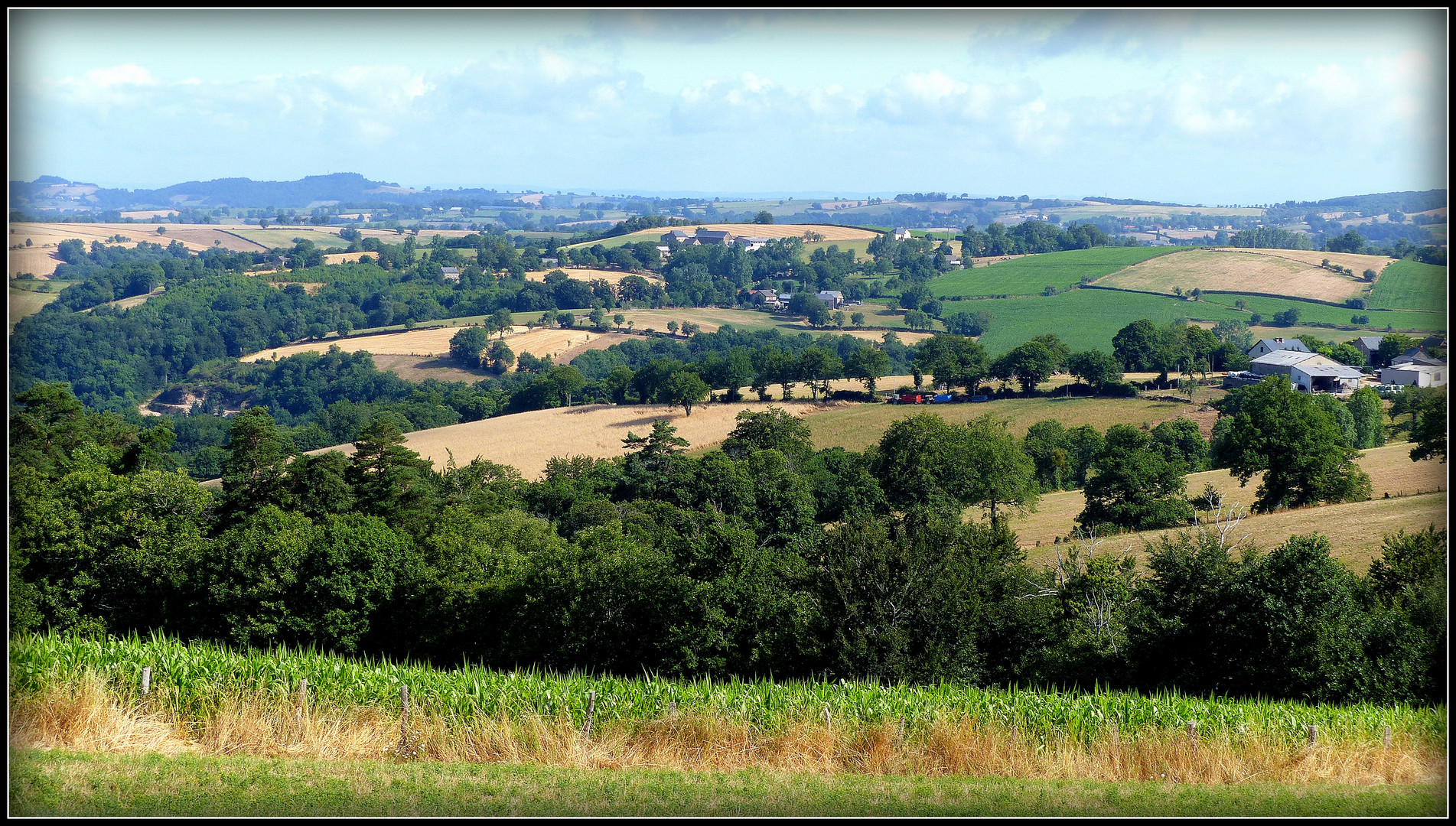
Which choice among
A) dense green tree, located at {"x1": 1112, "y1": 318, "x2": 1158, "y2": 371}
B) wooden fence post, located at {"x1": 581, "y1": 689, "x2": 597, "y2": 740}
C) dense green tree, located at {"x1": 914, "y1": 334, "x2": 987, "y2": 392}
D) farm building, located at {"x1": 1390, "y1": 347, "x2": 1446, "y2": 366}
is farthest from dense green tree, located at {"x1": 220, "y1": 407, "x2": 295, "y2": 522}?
dense green tree, located at {"x1": 1112, "y1": 318, "x2": 1158, "y2": 371}

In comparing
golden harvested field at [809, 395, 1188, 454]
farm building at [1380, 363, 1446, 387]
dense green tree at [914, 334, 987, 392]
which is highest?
farm building at [1380, 363, 1446, 387]

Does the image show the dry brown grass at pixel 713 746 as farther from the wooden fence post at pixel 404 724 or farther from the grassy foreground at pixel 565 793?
the grassy foreground at pixel 565 793

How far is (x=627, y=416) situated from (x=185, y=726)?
77.9 m

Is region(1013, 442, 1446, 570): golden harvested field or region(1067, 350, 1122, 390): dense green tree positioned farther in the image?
region(1067, 350, 1122, 390): dense green tree

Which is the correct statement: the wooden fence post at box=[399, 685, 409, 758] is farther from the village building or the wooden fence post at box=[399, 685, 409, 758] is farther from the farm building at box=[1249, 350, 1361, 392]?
the village building

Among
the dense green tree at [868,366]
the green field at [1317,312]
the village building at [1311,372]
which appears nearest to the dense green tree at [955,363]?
the dense green tree at [868,366]

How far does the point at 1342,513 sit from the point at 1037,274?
480 feet

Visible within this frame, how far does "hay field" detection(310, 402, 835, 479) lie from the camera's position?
7900cm

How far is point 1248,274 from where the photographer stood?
518 ft

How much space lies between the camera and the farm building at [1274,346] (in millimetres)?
99812

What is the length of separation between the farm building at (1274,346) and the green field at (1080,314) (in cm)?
1740

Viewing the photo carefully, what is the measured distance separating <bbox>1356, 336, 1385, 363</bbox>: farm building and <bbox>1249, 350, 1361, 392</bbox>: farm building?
6.43 metres

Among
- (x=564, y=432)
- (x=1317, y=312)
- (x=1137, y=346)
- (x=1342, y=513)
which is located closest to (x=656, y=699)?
(x=1342, y=513)

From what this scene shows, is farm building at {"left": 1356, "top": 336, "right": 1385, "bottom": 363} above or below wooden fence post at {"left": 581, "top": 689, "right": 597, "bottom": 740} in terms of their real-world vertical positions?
below
